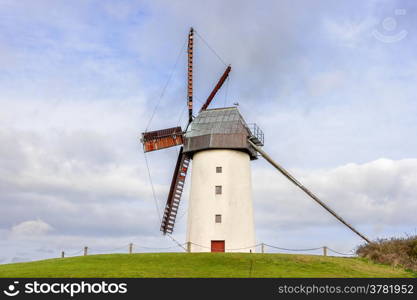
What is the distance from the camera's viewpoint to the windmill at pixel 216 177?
44031 millimetres

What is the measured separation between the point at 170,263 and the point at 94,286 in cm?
961

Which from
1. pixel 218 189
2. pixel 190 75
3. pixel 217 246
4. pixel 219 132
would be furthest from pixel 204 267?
pixel 190 75

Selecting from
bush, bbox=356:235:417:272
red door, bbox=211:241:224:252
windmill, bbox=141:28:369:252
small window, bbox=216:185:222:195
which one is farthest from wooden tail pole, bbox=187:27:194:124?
bush, bbox=356:235:417:272

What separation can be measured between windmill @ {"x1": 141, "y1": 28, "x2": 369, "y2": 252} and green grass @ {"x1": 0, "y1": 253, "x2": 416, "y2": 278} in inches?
196

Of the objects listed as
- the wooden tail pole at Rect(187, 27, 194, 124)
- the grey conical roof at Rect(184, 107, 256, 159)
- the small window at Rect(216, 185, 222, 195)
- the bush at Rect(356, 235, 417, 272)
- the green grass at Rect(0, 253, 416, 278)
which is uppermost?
the wooden tail pole at Rect(187, 27, 194, 124)

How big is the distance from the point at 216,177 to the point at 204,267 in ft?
36.6

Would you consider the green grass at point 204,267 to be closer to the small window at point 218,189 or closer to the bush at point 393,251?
the bush at point 393,251

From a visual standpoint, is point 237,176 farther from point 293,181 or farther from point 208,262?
point 208,262

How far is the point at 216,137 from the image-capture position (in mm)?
45469

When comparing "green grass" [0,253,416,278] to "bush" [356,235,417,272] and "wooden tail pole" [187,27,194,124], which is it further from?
"wooden tail pole" [187,27,194,124]

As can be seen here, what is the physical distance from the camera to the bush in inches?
1591

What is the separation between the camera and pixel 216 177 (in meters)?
44.8

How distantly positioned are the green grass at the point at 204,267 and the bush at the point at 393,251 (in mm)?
1297

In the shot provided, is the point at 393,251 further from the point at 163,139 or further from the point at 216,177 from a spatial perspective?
the point at 163,139
